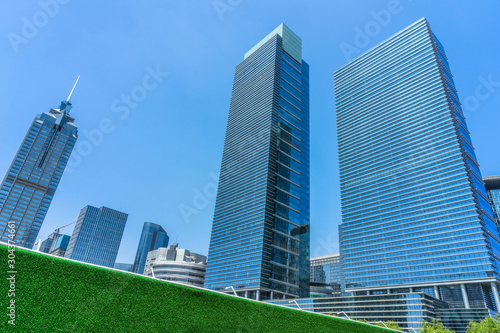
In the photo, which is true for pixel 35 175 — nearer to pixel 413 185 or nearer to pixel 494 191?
pixel 413 185

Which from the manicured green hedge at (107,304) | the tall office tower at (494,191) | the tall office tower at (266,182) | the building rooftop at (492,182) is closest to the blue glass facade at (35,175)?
the tall office tower at (266,182)

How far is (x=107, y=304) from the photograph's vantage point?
38.9 ft

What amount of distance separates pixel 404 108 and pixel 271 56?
68.8 meters

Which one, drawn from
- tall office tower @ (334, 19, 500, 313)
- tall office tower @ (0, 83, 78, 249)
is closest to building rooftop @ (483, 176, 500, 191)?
tall office tower @ (334, 19, 500, 313)

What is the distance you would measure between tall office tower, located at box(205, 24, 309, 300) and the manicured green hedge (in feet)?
333

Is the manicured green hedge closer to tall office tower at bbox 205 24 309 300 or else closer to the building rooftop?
tall office tower at bbox 205 24 309 300

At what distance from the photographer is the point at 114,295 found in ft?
39.9

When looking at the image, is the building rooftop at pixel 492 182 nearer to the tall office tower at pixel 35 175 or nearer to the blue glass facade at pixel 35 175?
the blue glass facade at pixel 35 175

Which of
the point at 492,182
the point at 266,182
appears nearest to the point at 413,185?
the point at 266,182

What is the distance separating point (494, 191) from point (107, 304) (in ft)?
696

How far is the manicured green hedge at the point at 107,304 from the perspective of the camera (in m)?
10.2

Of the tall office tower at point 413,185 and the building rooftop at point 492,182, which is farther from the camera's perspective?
the building rooftop at point 492,182

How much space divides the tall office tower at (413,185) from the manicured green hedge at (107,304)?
10709cm

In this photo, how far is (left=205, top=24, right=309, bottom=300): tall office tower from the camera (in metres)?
119
